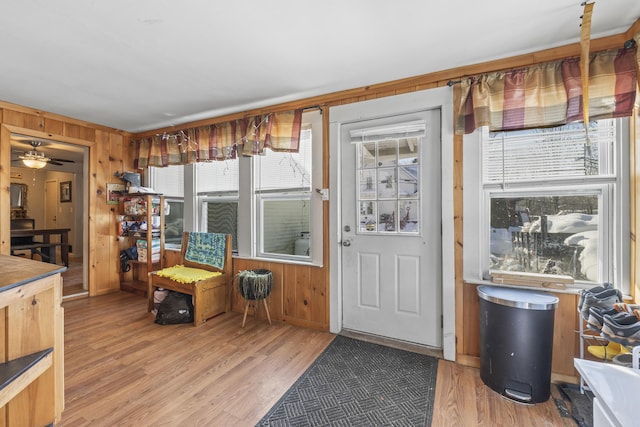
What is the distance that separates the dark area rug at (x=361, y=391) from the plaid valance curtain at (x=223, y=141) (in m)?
2.01

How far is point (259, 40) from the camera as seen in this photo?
1912 millimetres

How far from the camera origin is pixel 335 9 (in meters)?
1.63

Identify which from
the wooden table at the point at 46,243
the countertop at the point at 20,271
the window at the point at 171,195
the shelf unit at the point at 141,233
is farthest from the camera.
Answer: the wooden table at the point at 46,243

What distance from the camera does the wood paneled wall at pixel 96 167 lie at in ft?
10.9

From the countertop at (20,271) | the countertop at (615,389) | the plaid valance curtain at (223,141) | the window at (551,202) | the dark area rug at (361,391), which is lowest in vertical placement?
the dark area rug at (361,391)

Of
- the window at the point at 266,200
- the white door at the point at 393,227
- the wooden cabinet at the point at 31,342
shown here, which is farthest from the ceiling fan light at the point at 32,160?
the white door at the point at 393,227

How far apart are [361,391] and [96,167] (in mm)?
4308

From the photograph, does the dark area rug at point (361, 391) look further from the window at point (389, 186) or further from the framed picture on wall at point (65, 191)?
the framed picture on wall at point (65, 191)

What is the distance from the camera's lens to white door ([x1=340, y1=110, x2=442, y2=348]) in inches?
95.1

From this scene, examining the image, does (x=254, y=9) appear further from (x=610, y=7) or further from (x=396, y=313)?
(x=396, y=313)

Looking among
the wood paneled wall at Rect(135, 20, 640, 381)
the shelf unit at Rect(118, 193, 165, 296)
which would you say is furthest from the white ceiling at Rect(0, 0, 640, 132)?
the shelf unit at Rect(118, 193, 165, 296)

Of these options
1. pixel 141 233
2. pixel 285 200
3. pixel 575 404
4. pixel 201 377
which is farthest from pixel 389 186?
pixel 141 233

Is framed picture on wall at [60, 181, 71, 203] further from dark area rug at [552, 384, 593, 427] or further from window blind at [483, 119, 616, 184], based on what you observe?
dark area rug at [552, 384, 593, 427]

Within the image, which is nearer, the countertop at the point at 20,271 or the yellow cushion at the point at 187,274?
the countertop at the point at 20,271
